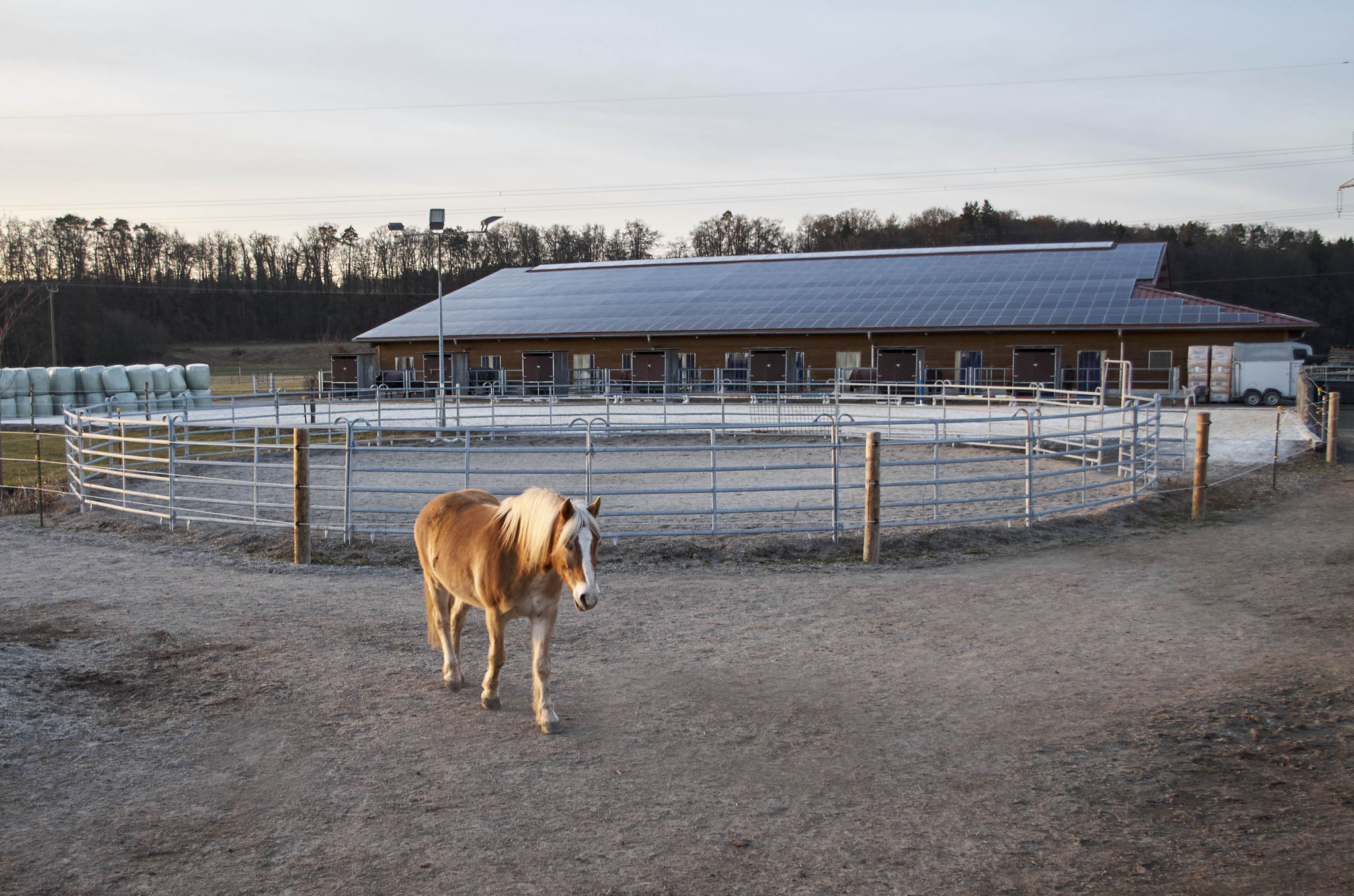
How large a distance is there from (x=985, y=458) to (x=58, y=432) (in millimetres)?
24224

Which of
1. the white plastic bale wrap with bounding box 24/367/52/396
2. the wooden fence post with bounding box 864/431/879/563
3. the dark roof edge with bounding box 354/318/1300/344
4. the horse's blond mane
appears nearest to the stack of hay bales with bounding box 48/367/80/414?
the white plastic bale wrap with bounding box 24/367/52/396

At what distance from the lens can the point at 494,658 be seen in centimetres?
528

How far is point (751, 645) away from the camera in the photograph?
669cm

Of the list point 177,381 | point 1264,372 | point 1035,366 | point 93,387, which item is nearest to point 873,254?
point 1035,366

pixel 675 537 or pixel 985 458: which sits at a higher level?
pixel 985 458

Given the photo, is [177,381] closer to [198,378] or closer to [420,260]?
[198,378]

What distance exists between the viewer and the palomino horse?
4703mm

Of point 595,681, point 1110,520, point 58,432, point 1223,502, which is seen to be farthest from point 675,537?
point 58,432

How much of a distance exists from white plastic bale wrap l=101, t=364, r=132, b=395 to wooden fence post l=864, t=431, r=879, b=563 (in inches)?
1214

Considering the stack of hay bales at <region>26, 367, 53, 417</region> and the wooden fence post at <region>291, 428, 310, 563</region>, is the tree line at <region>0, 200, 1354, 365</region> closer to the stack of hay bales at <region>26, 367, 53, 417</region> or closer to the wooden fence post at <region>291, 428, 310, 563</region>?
the stack of hay bales at <region>26, 367, 53, 417</region>

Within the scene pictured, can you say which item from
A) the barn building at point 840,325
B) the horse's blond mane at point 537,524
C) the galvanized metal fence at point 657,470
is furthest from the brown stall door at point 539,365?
the horse's blond mane at point 537,524

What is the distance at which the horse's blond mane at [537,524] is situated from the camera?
186 inches

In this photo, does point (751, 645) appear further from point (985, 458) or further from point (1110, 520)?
point (1110, 520)

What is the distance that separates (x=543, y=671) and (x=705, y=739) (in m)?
0.93
